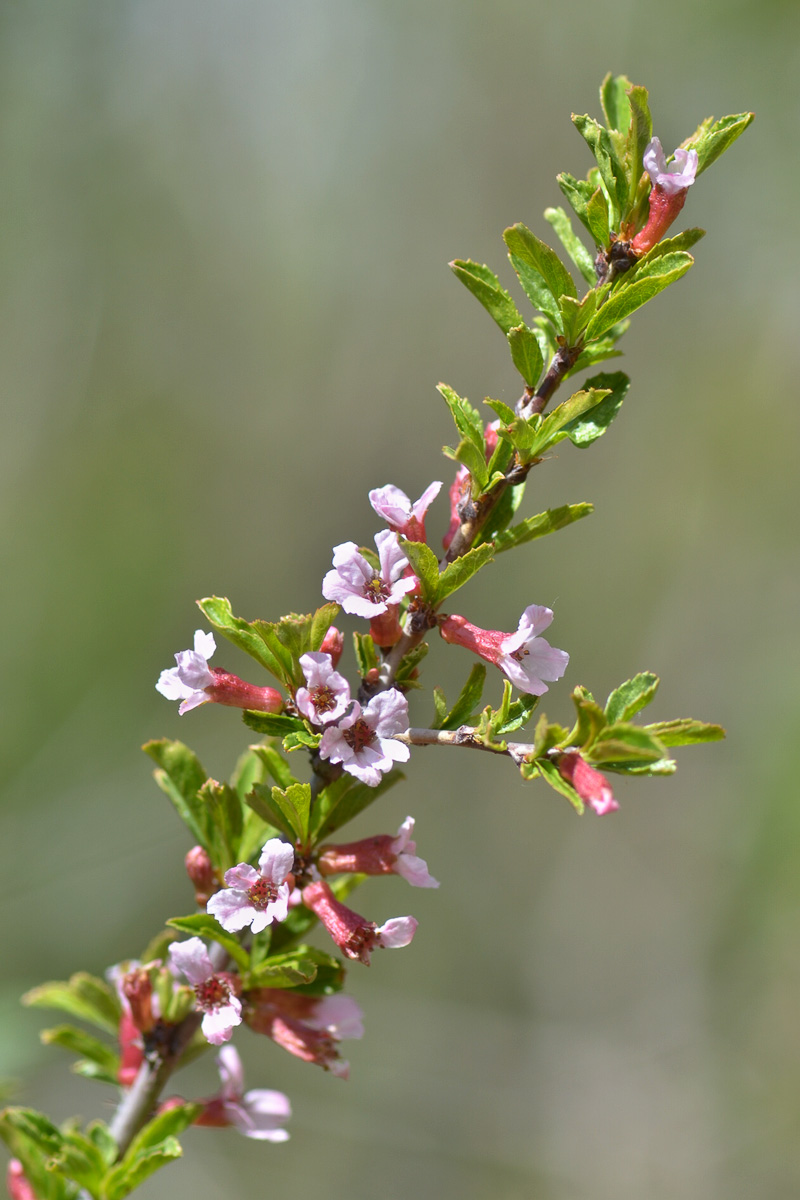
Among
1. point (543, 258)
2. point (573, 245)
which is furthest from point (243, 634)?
point (573, 245)

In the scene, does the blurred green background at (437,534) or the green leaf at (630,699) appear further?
the blurred green background at (437,534)

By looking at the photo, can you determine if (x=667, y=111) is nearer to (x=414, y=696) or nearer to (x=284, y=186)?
(x=284, y=186)

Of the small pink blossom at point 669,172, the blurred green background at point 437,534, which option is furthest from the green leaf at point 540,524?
the blurred green background at point 437,534

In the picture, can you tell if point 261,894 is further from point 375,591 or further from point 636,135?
point 636,135

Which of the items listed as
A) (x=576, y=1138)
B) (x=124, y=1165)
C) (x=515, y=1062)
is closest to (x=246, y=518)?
(x=515, y=1062)

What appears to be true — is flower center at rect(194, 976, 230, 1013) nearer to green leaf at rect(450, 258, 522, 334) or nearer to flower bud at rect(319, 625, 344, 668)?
flower bud at rect(319, 625, 344, 668)

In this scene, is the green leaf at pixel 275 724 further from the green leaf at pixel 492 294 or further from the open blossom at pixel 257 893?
the green leaf at pixel 492 294
